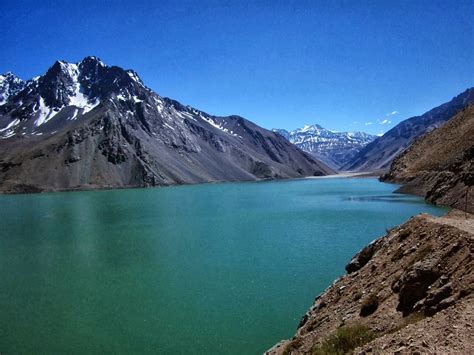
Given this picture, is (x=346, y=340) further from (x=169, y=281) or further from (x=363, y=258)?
(x=169, y=281)

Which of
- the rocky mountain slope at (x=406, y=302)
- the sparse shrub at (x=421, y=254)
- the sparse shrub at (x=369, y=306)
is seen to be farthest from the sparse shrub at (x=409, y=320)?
the sparse shrub at (x=421, y=254)

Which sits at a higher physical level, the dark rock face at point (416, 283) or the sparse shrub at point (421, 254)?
the sparse shrub at point (421, 254)

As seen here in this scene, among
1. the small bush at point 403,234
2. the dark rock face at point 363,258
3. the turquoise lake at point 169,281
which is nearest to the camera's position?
the small bush at point 403,234

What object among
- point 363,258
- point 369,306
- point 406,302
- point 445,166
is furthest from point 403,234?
point 445,166

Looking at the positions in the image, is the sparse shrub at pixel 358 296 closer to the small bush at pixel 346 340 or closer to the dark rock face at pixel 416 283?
the dark rock face at pixel 416 283

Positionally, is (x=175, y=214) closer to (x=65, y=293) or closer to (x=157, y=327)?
(x=65, y=293)

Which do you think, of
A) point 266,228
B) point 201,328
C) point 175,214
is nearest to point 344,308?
point 201,328
